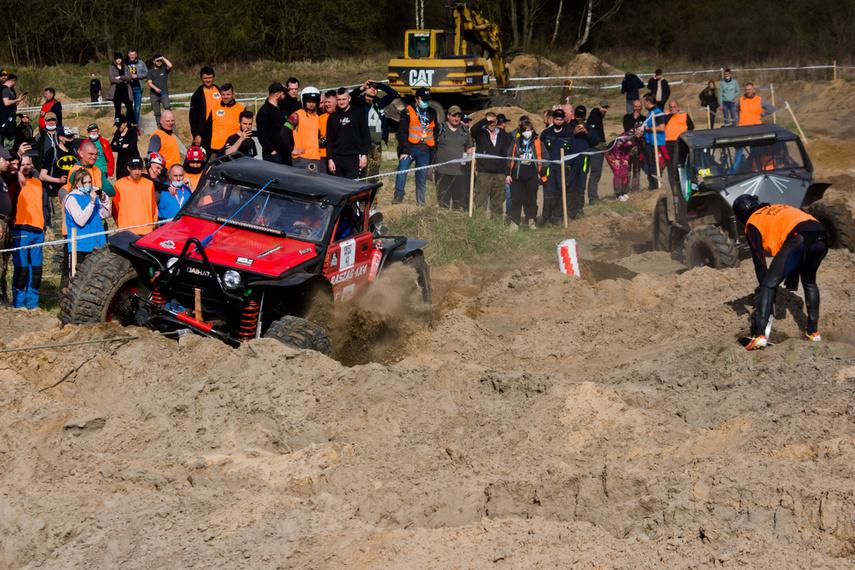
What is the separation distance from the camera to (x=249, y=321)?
7.26 metres

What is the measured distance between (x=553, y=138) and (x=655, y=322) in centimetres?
729

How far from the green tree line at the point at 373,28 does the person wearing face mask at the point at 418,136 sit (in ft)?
78.1

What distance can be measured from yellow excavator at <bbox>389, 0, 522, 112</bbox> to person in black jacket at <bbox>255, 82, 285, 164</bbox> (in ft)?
36.0

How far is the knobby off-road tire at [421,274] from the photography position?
9.39 meters

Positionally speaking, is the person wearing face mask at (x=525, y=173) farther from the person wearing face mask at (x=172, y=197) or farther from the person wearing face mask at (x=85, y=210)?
the person wearing face mask at (x=85, y=210)

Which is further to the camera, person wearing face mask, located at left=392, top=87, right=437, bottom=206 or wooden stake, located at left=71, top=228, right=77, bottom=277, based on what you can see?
person wearing face mask, located at left=392, top=87, right=437, bottom=206

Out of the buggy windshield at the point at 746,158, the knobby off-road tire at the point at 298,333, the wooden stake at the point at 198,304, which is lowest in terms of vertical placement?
the knobby off-road tire at the point at 298,333

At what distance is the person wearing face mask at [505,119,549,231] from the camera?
568 inches

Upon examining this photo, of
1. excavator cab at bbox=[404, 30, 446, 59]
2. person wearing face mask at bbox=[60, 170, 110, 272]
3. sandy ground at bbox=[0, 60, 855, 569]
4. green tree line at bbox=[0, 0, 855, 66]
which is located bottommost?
sandy ground at bbox=[0, 60, 855, 569]

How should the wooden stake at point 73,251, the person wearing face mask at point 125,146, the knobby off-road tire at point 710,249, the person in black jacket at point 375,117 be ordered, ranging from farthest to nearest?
the person in black jacket at point 375,117 < the person wearing face mask at point 125,146 < the knobby off-road tire at point 710,249 < the wooden stake at point 73,251

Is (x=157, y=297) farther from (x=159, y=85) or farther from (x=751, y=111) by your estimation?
(x=751, y=111)

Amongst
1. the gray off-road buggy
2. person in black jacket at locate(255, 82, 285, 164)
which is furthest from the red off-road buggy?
the gray off-road buggy

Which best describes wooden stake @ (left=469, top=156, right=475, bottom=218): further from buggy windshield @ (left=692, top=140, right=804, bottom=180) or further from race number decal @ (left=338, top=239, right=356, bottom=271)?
race number decal @ (left=338, top=239, right=356, bottom=271)

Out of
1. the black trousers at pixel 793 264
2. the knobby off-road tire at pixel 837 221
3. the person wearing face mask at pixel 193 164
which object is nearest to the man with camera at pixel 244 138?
the person wearing face mask at pixel 193 164
